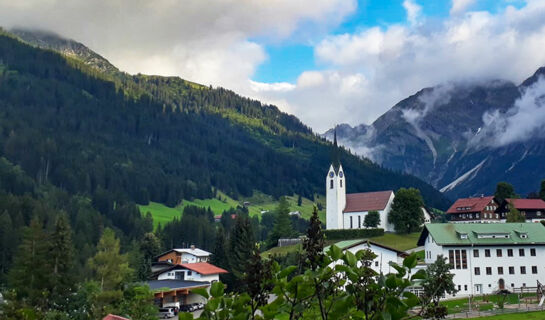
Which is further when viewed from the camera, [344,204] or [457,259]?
[344,204]

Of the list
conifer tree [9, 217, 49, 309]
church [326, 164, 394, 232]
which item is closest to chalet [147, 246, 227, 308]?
conifer tree [9, 217, 49, 309]

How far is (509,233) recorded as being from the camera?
6500cm

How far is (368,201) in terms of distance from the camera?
379 ft

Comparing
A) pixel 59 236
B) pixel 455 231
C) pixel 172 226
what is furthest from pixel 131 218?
pixel 455 231

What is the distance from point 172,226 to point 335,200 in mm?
40303

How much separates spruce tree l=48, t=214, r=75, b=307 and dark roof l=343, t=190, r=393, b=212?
215ft

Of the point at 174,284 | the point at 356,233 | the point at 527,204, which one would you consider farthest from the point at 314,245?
the point at 527,204

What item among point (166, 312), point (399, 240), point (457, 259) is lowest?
point (166, 312)

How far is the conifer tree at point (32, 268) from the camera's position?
57.5m

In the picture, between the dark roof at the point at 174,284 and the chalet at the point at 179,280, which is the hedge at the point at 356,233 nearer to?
the chalet at the point at 179,280

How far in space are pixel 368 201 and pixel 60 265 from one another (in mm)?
70227

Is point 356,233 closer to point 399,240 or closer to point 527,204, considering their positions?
point 399,240

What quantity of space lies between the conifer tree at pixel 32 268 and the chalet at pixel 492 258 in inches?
1766

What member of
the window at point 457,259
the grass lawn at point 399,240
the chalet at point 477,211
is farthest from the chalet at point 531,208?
the window at point 457,259
